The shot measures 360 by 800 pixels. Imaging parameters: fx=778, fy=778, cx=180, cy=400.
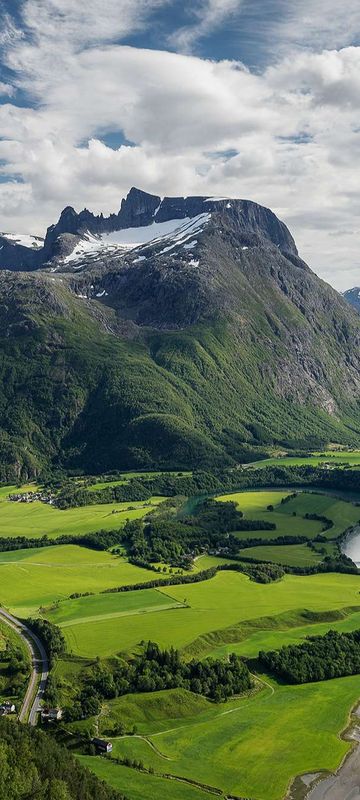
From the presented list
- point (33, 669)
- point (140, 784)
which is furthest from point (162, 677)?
point (140, 784)

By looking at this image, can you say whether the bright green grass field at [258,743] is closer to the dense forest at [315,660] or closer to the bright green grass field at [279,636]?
the dense forest at [315,660]

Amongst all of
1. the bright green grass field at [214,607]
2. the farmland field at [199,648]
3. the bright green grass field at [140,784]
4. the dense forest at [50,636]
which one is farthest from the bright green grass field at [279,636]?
the bright green grass field at [140,784]

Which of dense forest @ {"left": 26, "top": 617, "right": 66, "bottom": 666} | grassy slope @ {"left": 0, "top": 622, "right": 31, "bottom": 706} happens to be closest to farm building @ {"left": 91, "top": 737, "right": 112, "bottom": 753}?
grassy slope @ {"left": 0, "top": 622, "right": 31, "bottom": 706}

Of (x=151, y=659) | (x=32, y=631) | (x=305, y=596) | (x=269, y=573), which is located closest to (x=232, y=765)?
(x=151, y=659)

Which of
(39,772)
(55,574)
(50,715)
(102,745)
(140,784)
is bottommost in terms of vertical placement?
(140,784)

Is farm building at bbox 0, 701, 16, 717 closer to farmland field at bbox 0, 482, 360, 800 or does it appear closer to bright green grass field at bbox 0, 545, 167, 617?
farmland field at bbox 0, 482, 360, 800

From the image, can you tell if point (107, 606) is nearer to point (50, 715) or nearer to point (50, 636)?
point (50, 636)

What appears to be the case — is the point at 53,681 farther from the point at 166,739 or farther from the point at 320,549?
the point at 320,549
